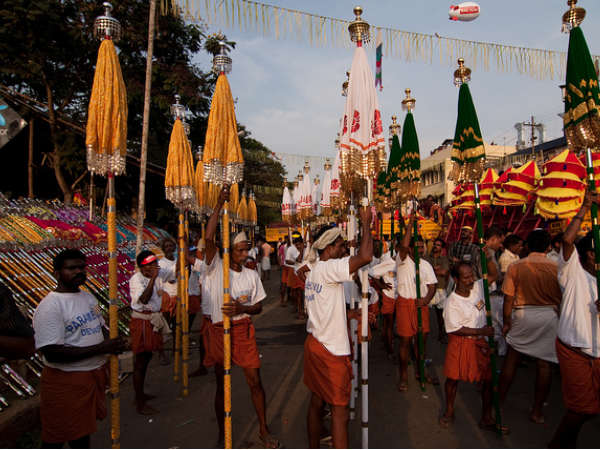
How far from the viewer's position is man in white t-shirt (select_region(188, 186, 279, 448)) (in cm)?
388

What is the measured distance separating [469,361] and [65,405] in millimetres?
3765

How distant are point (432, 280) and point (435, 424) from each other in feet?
6.95

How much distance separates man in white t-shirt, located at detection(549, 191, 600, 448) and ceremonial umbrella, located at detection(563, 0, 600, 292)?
67 centimetres

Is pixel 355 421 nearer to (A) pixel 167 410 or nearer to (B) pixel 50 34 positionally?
(A) pixel 167 410

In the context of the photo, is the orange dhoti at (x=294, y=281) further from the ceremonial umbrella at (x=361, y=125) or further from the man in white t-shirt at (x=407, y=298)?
the ceremonial umbrella at (x=361, y=125)

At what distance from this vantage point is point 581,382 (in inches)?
121

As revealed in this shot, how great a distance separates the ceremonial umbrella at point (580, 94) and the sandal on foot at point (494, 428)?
2.70 m

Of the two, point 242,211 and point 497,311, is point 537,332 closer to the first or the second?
point 497,311

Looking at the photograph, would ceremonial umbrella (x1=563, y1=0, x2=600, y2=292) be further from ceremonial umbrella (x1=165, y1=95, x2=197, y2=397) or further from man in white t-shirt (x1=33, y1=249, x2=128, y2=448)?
ceremonial umbrella (x1=165, y1=95, x2=197, y2=397)

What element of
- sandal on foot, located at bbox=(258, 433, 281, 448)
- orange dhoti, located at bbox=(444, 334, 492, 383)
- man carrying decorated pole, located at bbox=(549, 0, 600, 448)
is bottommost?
sandal on foot, located at bbox=(258, 433, 281, 448)

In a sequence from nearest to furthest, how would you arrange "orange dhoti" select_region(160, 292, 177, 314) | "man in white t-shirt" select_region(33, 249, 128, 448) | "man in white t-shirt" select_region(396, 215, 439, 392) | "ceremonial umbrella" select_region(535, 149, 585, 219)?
"man in white t-shirt" select_region(33, 249, 128, 448)
"man in white t-shirt" select_region(396, 215, 439, 392)
"orange dhoti" select_region(160, 292, 177, 314)
"ceremonial umbrella" select_region(535, 149, 585, 219)

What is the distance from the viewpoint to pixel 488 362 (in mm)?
4066

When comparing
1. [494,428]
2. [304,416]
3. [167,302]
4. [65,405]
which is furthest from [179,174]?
[494,428]

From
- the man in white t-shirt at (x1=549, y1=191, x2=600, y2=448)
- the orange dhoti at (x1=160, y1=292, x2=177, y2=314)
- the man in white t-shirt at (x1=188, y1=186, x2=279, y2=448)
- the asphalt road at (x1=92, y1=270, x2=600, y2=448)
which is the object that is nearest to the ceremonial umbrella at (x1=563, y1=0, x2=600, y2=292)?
the man in white t-shirt at (x1=549, y1=191, x2=600, y2=448)
